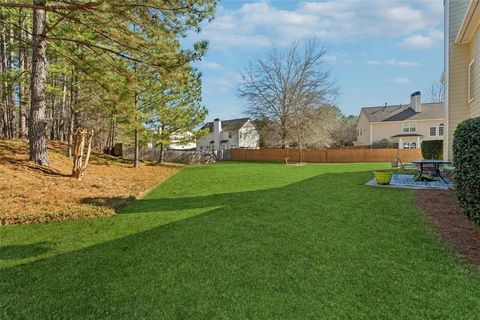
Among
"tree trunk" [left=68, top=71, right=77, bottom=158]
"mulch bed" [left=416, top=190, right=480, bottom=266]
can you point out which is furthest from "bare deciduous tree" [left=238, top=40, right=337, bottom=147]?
"mulch bed" [left=416, top=190, right=480, bottom=266]

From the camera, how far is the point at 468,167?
3.68 meters

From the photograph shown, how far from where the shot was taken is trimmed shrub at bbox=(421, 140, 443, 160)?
43.0ft

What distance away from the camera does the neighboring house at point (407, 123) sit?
28078 mm

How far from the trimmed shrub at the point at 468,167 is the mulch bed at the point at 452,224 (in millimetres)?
377

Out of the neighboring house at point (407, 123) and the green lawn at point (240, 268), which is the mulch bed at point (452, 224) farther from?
the neighboring house at point (407, 123)

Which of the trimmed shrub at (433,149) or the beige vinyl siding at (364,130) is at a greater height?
the beige vinyl siding at (364,130)

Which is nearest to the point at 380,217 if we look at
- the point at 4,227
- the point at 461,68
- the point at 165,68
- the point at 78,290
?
the point at 78,290

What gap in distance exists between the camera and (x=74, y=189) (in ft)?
23.9

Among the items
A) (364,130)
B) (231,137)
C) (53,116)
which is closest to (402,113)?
(364,130)

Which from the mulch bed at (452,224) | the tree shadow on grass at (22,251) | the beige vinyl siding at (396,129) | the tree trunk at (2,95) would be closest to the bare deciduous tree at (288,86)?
the beige vinyl siding at (396,129)

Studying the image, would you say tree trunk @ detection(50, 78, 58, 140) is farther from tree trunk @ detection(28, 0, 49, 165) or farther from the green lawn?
the green lawn

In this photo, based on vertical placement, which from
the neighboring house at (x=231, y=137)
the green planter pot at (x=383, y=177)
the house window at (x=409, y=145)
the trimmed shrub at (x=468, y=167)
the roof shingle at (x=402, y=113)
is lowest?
the green planter pot at (x=383, y=177)

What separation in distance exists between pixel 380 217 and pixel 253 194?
335 centimetres

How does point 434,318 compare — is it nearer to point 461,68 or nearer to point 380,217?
point 380,217
